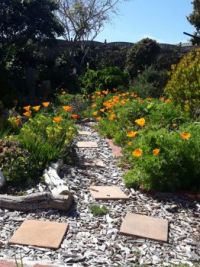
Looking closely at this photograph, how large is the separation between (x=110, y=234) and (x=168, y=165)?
1267 mm

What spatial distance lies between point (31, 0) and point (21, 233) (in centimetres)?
1156

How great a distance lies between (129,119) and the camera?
716 cm

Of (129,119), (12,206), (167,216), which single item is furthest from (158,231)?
(129,119)

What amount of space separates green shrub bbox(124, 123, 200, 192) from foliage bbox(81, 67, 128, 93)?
7.22 metres

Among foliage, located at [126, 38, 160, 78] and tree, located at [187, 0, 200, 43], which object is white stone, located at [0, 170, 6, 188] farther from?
tree, located at [187, 0, 200, 43]

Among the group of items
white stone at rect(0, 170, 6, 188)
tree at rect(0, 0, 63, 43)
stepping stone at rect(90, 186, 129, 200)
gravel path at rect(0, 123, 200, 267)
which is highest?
tree at rect(0, 0, 63, 43)

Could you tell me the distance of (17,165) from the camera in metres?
4.39

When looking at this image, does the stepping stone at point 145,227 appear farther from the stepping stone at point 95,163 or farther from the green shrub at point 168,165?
the stepping stone at point 95,163

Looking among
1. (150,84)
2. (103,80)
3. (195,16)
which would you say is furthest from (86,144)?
(195,16)

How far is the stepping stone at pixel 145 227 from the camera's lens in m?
3.42

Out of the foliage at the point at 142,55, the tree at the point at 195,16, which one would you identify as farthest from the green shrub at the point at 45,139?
the tree at the point at 195,16

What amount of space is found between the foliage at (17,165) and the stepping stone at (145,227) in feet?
3.95

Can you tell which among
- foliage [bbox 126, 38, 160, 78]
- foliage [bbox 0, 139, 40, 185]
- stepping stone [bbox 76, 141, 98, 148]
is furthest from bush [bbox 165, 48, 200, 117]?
foliage [bbox 126, 38, 160, 78]

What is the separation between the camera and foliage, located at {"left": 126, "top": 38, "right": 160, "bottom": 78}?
15.0m
